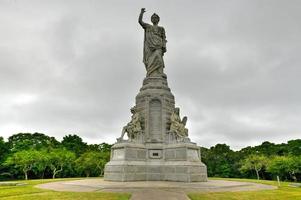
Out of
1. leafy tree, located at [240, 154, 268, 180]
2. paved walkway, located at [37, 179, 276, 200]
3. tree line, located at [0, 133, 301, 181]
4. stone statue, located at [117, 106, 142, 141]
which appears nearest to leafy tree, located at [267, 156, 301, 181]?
tree line, located at [0, 133, 301, 181]

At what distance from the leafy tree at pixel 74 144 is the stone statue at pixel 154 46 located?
33.6m

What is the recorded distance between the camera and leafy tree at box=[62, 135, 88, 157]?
2207 inches

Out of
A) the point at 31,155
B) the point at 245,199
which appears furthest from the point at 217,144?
→ the point at 245,199

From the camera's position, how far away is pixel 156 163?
73.7 feet

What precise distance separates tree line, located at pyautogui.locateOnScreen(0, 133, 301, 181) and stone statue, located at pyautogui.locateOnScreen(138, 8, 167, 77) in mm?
20447

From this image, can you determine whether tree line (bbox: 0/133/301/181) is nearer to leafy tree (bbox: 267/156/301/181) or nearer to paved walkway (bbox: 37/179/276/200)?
leafy tree (bbox: 267/156/301/181)

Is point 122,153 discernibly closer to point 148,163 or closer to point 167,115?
point 148,163

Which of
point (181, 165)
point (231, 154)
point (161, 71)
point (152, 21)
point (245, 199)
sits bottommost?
point (245, 199)

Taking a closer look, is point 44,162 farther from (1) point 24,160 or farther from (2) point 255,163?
(2) point 255,163

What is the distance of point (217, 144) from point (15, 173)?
44.0 meters

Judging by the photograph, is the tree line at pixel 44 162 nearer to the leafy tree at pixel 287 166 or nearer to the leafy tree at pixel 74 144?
the leafy tree at pixel 74 144

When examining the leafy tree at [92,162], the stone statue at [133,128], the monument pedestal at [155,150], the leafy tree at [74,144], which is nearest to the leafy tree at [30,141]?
the leafy tree at [74,144]

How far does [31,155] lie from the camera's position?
39812 mm

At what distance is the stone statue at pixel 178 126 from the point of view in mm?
23219
